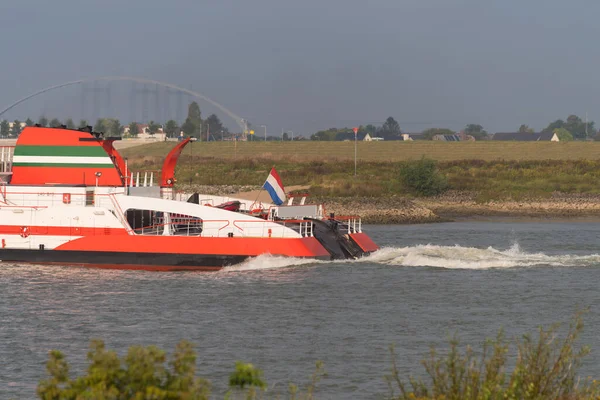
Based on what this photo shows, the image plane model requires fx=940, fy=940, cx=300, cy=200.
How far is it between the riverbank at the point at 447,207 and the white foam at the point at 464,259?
24.2 m

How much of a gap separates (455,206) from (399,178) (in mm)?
6992

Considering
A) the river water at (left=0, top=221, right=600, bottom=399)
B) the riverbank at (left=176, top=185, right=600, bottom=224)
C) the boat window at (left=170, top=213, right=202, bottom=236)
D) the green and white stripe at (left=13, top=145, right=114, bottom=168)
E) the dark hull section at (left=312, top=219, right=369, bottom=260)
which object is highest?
the green and white stripe at (left=13, top=145, right=114, bottom=168)

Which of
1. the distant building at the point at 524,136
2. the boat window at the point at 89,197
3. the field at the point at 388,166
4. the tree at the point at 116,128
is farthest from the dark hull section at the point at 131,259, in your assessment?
the distant building at the point at 524,136

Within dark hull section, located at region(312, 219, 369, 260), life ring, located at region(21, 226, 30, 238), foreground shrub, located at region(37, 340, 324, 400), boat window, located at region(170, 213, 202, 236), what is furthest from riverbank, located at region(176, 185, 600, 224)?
foreground shrub, located at region(37, 340, 324, 400)

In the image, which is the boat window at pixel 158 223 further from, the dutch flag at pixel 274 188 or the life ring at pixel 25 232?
the life ring at pixel 25 232

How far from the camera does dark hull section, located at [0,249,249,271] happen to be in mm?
30406

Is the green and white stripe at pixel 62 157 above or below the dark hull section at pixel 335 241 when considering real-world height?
above

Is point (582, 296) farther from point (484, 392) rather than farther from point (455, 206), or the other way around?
point (455, 206)

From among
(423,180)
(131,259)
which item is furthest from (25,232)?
(423,180)

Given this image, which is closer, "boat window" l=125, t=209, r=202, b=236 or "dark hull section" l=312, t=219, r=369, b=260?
"boat window" l=125, t=209, r=202, b=236

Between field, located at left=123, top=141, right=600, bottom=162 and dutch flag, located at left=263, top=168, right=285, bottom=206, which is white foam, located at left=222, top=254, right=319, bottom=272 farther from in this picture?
field, located at left=123, top=141, right=600, bottom=162

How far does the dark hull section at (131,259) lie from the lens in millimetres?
30406

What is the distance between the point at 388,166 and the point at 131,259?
5470cm

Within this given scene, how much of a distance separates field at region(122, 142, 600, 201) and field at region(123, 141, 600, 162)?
0.35 feet
